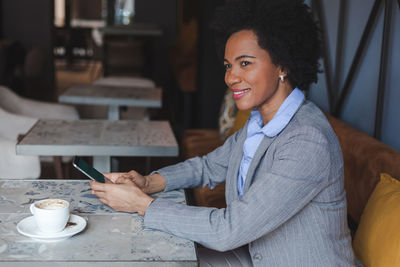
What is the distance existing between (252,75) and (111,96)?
8.05ft

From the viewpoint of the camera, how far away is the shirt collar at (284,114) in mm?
1533

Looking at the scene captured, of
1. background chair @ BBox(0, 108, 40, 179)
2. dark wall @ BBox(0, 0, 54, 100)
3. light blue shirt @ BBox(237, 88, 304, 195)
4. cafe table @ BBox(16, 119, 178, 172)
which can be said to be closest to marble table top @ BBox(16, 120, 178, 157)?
cafe table @ BBox(16, 119, 178, 172)

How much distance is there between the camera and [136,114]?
17.3 ft

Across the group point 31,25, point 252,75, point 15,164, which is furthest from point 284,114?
→ point 31,25

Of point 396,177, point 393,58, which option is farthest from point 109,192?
point 393,58

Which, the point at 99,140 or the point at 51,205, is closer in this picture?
the point at 51,205

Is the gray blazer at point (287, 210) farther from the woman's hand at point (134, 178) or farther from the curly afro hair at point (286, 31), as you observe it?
the woman's hand at point (134, 178)

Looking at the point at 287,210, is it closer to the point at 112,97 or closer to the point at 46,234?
the point at 46,234

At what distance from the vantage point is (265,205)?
4.41 ft

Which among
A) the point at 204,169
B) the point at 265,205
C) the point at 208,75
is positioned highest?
the point at 265,205

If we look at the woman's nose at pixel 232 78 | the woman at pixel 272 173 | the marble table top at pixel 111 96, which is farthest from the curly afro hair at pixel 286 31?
the marble table top at pixel 111 96

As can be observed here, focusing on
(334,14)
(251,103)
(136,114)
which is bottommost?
(136,114)

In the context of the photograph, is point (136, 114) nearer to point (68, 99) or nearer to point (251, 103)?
point (68, 99)

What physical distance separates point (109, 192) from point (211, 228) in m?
0.36
